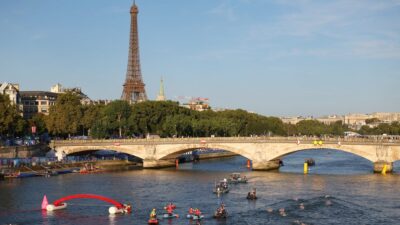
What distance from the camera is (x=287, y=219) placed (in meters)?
49.7

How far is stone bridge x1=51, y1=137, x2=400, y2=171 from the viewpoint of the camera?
79.0 metres

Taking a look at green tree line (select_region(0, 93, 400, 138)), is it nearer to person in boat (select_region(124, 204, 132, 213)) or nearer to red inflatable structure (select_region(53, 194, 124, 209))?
red inflatable structure (select_region(53, 194, 124, 209))

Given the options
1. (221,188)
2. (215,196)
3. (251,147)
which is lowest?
(215,196)

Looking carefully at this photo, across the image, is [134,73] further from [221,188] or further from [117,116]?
[221,188]

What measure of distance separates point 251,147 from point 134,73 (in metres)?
76.0

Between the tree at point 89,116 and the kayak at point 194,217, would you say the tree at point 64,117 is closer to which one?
the tree at point 89,116

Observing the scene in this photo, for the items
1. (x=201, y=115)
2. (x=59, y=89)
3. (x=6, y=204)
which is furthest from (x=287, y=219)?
(x=59, y=89)

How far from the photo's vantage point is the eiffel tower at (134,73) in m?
155

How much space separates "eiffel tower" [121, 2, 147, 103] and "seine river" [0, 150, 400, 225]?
243 feet

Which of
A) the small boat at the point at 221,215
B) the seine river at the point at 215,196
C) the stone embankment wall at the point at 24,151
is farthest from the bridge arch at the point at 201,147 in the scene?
the small boat at the point at 221,215

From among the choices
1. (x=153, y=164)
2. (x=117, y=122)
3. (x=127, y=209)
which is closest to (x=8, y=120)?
(x=117, y=122)

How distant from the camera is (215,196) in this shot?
2430 inches

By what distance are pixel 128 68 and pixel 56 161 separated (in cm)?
7044

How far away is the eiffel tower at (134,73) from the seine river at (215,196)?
74.0 meters
